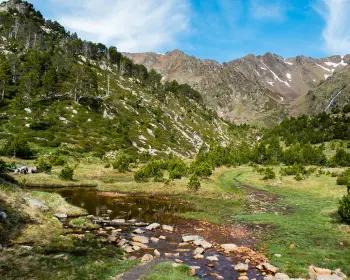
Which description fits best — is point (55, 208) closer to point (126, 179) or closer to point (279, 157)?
point (126, 179)

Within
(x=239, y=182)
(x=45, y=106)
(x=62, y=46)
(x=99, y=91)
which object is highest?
(x=62, y=46)

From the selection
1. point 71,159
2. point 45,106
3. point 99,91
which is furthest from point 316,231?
point 99,91

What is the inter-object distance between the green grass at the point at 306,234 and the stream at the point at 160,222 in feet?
9.71

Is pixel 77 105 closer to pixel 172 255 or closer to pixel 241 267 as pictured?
pixel 172 255

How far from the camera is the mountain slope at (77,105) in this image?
8925 cm

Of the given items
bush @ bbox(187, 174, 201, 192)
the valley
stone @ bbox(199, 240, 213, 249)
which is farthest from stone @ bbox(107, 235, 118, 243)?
bush @ bbox(187, 174, 201, 192)

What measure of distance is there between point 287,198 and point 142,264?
33.6m

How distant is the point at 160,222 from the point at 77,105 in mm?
96000

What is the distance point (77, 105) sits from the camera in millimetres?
113375

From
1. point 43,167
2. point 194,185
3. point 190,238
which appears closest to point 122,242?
point 190,238

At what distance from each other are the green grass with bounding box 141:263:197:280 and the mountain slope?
68.4 meters

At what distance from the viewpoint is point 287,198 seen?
44125 mm

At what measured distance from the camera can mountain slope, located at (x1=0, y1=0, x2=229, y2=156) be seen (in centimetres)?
8925

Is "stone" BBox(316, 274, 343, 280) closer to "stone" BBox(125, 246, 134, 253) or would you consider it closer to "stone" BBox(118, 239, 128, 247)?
"stone" BBox(125, 246, 134, 253)
